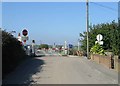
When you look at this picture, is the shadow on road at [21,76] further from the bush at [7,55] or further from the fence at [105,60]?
the fence at [105,60]

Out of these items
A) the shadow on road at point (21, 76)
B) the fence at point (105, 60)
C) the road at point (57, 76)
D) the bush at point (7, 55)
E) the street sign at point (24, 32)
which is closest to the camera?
the shadow on road at point (21, 76)

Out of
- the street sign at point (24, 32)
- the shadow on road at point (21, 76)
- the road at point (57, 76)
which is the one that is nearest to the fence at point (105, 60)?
the road at point (57, 76)

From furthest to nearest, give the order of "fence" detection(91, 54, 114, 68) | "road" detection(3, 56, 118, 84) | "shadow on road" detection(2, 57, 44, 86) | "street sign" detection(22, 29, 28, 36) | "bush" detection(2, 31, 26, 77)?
"street sign" detection(22, 29, 28, 36)
"fence" detection(91, 54, 114, 68)
"bush" detection(2, 31, 26, 77)
"road" detection(3, 56, 118, 84)
"shadow on road" detection(2, 57, 44, 86)

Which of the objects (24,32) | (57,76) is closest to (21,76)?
(57,76)

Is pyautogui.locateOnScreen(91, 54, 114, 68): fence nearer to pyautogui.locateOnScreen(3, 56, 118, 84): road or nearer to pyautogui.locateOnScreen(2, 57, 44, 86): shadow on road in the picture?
pyautogui.locateOnScreen(3, 56, 118, 84): road

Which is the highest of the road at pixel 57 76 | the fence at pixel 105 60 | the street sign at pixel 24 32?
the street sign at pixel 24 32

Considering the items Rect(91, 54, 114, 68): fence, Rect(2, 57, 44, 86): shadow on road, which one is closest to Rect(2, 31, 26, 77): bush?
Rect(2, 57, 44, 86): shadow on road

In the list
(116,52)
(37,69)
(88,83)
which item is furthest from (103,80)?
(116,52)

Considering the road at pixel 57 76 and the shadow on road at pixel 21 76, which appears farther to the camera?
the road at pixel 57 76

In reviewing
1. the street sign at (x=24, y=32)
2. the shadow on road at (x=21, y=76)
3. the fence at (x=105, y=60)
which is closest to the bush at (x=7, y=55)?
the shadow on road at (x=21, y=76)

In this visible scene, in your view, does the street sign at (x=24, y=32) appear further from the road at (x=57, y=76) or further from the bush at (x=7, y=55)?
the bush at (x=7, y=55)

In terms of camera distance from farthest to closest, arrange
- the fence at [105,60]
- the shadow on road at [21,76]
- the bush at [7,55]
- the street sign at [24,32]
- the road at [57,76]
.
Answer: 1. the street sign at [24,32]
2. the fence at [105,60]
3. the bush at [7,55]
4. the road at [57,76]
5. the shadow on road at [21,76]

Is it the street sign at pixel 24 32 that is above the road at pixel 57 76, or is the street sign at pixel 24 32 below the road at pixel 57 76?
above

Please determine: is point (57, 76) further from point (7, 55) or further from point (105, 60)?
point (105, 60)
